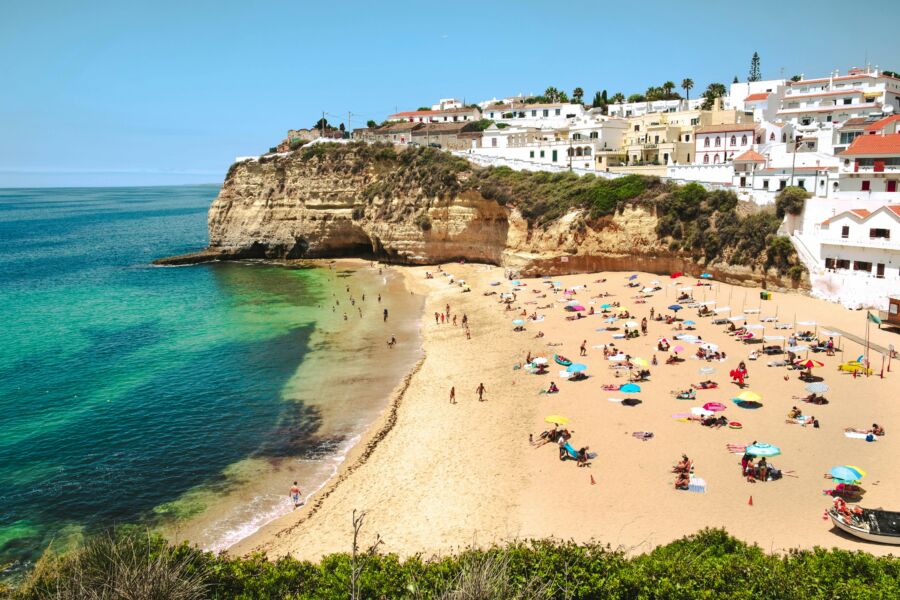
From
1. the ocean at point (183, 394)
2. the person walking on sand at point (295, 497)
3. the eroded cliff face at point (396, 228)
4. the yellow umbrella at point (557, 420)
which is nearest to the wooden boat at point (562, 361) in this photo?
the yellow umbrella at point (557, 420)

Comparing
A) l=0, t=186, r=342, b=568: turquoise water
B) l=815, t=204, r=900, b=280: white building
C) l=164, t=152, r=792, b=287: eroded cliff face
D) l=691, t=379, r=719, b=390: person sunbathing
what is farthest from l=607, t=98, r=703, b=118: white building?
l=691, t=379, r=719, b=390: person sunbathing

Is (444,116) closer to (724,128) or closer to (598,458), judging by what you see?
(724,128)

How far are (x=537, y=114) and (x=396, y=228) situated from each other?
34.9m

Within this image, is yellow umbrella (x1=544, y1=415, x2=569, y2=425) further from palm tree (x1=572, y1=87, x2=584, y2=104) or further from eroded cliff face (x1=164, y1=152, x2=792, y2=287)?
palm tree (x1=572, y1=87, x2=584, y2=104)

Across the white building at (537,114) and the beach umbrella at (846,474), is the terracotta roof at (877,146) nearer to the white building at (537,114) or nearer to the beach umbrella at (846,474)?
the beach umbrella at (846,474)

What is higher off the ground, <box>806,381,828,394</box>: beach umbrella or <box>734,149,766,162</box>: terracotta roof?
<box>734,149,766,162</box>: terracotta roof

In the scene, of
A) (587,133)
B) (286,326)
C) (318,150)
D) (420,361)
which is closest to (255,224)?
(318,150)

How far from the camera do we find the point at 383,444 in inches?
915

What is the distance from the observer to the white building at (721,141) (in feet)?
173

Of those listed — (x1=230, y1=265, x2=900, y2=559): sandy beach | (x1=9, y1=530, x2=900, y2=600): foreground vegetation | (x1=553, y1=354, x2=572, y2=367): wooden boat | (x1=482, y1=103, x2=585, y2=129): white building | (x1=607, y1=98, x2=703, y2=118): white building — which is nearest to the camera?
(x1=9, y1=530, x2=900, y2=600): foreground vegetation

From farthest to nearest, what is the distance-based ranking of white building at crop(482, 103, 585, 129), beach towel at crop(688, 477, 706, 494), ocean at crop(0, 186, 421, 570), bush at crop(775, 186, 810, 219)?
white building at crop(482, 103, 585, 129)
bush at crop(775, 186, 810, 219)
ocean at crop(0, 186, 421, 570)
beach towel at crop(688, 477, 706, 494)

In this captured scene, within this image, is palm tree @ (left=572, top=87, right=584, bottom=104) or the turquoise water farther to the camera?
palm tree @ (left=572, top=87, right=584, bottom=104)

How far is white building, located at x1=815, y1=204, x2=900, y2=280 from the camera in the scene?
3142 cm

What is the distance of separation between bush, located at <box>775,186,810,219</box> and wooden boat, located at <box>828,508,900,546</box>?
88.5ft
